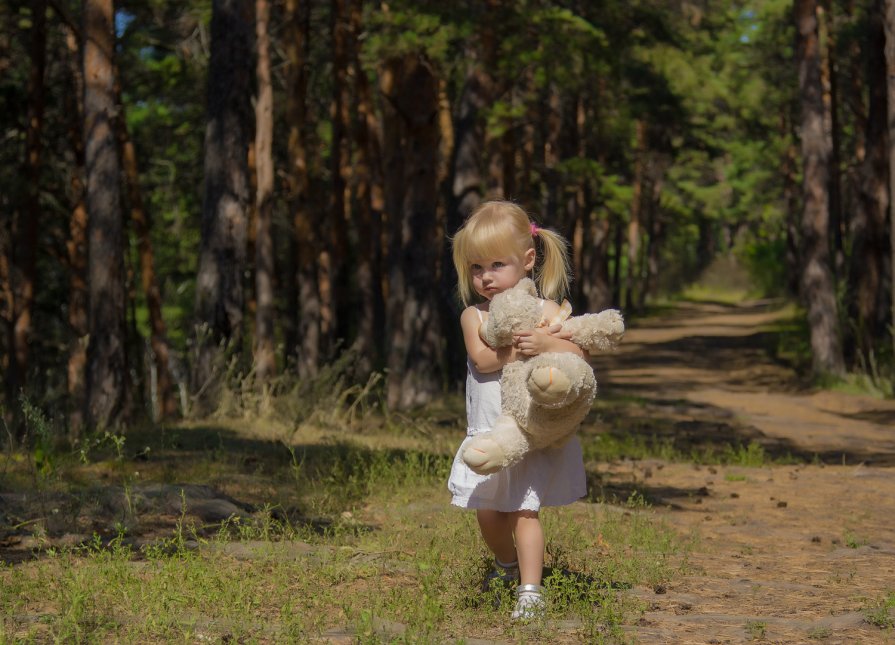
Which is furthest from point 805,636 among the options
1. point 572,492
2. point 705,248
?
point 705,248

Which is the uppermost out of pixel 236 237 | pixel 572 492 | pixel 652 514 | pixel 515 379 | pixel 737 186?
pixel 737 186

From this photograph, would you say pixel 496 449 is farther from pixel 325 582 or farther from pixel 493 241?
pixel 325 582

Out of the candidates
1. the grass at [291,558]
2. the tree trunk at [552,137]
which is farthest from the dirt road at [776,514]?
the tree trunk at [552,137]

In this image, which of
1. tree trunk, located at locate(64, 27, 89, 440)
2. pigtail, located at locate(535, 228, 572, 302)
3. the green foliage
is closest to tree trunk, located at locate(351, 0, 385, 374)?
tree trunk, located at locate(64, 27, 89, 440)

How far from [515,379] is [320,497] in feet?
10.7

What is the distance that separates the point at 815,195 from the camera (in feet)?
74.4

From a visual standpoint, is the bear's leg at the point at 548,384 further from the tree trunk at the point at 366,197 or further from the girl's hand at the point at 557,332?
the tree trunk at the point at 366,197

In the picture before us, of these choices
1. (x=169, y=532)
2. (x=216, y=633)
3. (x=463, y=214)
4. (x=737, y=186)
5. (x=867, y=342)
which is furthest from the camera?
(x=737, y=186)

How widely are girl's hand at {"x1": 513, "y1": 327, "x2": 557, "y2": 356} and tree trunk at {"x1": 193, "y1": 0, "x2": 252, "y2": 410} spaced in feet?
29.1

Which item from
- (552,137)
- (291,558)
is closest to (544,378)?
(291,558)

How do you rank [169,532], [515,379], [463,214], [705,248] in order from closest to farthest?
[515,379] → [169,532] → [463,214] → [705,248]

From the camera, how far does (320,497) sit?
7.99 metres

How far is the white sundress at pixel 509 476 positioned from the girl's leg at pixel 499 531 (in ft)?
0.28

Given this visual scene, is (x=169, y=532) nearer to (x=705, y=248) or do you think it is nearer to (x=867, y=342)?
(x=867, y=342)
